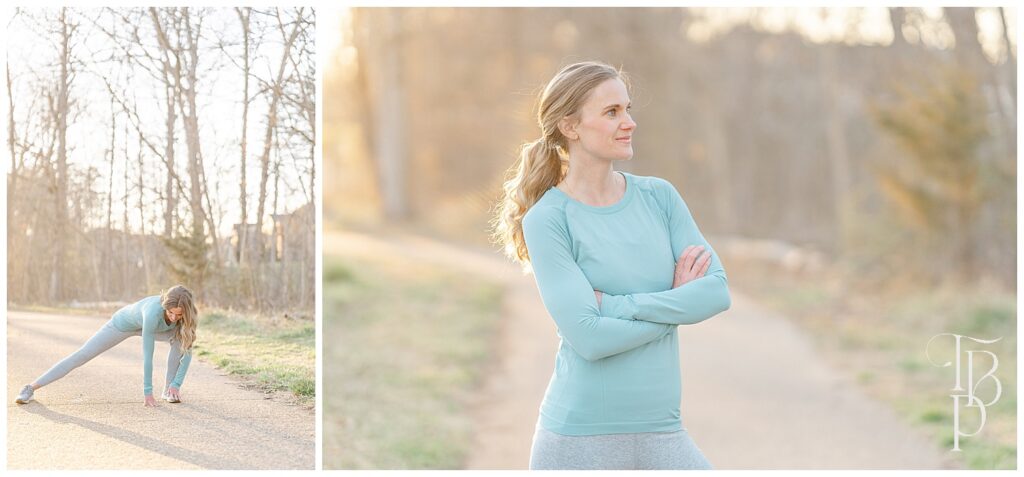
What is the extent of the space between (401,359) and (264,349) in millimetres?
4841

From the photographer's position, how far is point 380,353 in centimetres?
864

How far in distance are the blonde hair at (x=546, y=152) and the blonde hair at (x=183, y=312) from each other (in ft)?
4.09

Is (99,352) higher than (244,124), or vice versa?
(244,124)

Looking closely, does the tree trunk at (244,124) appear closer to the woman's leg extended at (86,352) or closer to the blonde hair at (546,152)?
the woman's leg extended at (86,352)

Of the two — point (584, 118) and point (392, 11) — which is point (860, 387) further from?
point (392, 11)

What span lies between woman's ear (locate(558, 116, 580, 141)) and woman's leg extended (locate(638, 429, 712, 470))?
2.41 ft

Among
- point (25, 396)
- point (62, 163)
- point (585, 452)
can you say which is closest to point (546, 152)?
point (585, 452)

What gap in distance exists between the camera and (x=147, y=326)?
3.46m

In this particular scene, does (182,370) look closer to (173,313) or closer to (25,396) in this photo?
(173,313)

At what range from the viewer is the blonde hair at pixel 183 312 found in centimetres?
348

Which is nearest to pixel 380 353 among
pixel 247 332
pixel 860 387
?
pixel 860 387

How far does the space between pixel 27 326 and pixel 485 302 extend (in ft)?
25.0

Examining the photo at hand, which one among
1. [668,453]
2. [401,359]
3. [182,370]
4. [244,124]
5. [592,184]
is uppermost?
[244,124]

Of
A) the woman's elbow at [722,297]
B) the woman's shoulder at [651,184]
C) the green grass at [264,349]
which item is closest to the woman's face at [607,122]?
the woman's shoulder at [651,184]
